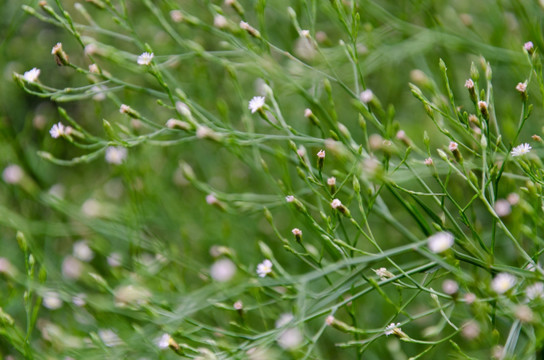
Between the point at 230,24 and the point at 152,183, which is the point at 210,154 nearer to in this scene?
the point at 152,183

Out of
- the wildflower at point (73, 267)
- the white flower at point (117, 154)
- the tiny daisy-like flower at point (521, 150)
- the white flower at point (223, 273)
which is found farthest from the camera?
the wildflower at point (73, 267)

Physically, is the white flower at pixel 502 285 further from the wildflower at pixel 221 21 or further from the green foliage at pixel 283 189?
the wildflower at pixel 221 21

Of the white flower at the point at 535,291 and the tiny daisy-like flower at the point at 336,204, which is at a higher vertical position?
the white flower at the point at 535,291

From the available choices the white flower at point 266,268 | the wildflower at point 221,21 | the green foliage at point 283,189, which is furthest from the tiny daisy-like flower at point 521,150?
the wildflower at point 221,21

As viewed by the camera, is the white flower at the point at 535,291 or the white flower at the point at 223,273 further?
the white flower at the point at 223,273

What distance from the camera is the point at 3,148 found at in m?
2.39

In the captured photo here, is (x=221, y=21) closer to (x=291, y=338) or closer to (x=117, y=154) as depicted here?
(x=117, y=154)

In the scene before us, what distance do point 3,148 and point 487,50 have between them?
1.94 meters

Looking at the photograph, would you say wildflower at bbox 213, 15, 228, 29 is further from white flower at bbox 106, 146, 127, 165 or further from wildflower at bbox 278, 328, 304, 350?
wildflower at bbox 278, 328, 304, 350

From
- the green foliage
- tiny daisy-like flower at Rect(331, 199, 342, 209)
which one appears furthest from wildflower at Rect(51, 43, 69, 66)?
tiny daisy-like flower at Rect(331, 199, 342, 209)

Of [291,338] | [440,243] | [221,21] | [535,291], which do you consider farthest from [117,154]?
[535,291]

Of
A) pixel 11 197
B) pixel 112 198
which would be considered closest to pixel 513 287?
pixel 112 198

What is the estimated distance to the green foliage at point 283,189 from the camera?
4.68 ft

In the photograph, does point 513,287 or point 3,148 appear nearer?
point 513,287
